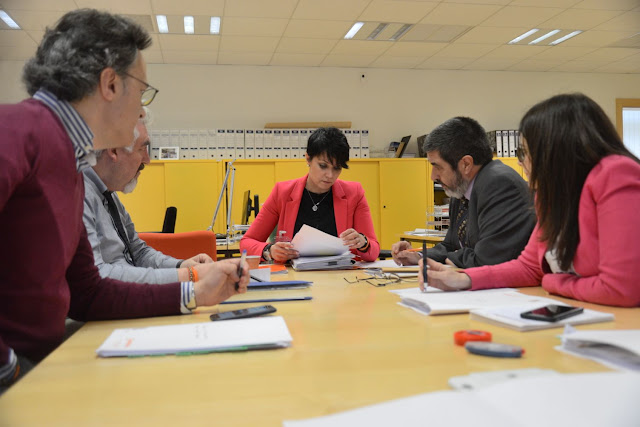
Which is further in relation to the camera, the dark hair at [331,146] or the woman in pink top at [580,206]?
the dark hair at [331,146]

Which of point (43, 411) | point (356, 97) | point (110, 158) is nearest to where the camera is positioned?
point (43, 411)

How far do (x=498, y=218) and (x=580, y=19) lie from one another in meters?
4.44

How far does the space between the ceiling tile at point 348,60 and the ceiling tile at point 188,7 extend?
1.87 meters

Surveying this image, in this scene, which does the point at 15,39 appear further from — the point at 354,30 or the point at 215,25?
the point at 354,30

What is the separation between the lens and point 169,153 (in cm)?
A: 599

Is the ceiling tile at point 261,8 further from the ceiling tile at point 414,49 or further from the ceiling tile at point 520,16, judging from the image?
the ceiling tile at point 520,16

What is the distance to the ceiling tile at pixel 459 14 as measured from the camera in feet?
15.8

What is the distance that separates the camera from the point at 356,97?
6684mm

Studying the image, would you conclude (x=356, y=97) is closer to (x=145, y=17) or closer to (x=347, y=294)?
(x=145, y=17)

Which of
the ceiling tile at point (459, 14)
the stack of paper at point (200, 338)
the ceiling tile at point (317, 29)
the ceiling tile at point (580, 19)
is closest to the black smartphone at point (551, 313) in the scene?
the stack of paper at point (200, 338)

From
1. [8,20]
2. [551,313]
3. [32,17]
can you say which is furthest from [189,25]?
[551,313]

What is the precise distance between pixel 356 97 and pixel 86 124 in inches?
229

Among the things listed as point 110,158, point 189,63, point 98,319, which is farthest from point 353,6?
point 98,319

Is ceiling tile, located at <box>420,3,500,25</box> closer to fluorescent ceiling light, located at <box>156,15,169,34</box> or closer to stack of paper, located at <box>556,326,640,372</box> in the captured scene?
fluorescent ceiling light, located at <box>156,15,169,34</box>
